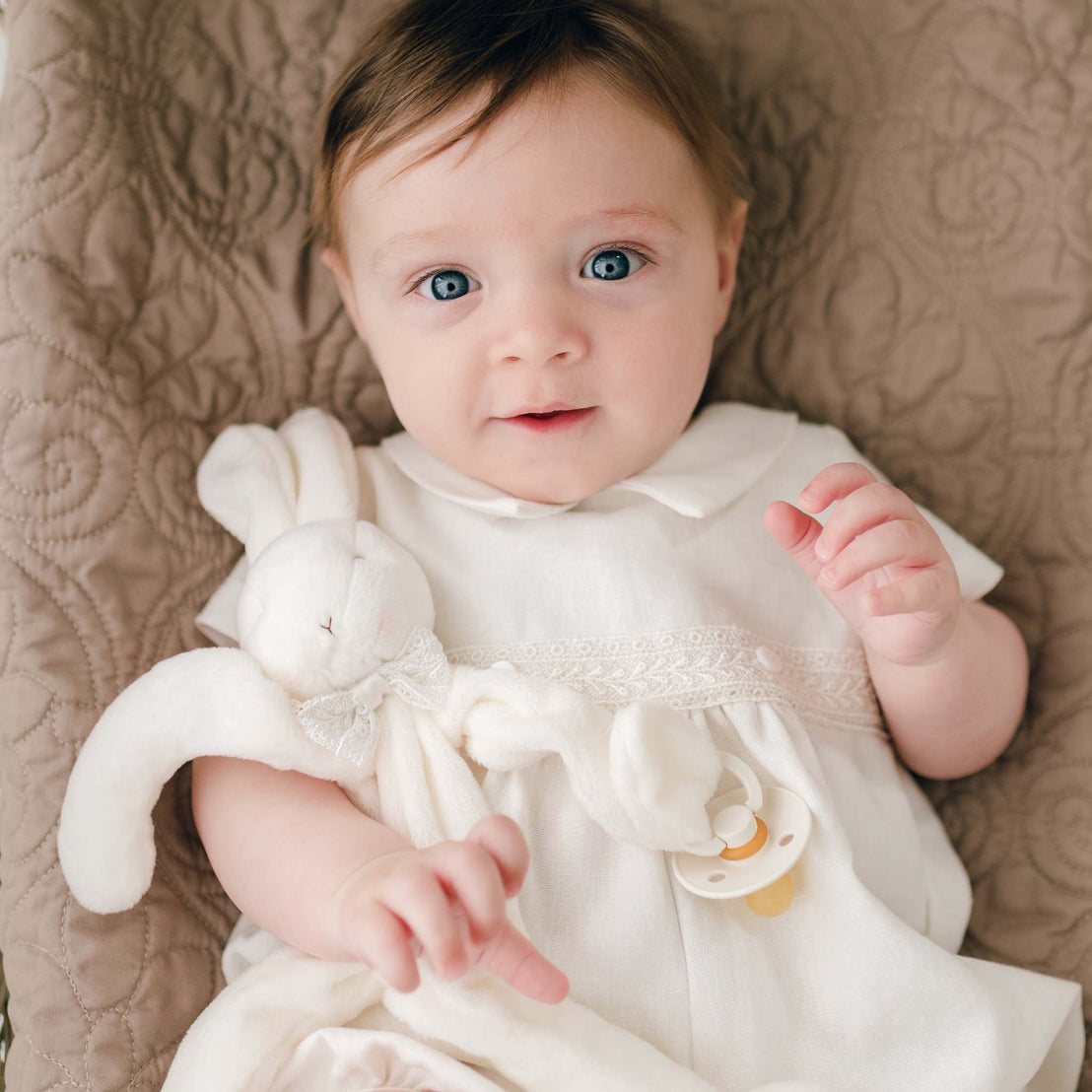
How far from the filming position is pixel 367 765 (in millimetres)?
1036

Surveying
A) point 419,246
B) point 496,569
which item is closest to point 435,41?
point 419,246

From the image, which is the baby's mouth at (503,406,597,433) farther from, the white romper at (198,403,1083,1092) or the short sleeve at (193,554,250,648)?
the short sleeve at (193,554,250,648)

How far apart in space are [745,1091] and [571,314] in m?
0.69

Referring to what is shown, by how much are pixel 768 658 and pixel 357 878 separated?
45 cm

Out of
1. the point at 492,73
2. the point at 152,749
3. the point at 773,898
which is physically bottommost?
the point at 773,898

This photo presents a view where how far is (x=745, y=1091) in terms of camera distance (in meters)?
0.98

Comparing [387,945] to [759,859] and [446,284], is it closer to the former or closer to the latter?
[759,859]

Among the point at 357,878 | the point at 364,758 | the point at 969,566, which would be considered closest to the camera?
the point at 357,878

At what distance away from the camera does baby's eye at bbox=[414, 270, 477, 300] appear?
1128 mm

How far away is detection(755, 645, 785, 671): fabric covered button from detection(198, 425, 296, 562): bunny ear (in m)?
0.47

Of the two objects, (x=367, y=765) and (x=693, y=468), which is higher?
(x=693, y=468)

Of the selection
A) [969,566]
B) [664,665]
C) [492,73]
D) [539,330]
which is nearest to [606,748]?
[664,665]

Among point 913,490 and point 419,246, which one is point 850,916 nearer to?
point 913,490

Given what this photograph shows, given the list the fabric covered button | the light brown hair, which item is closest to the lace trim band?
the fabric covered button
